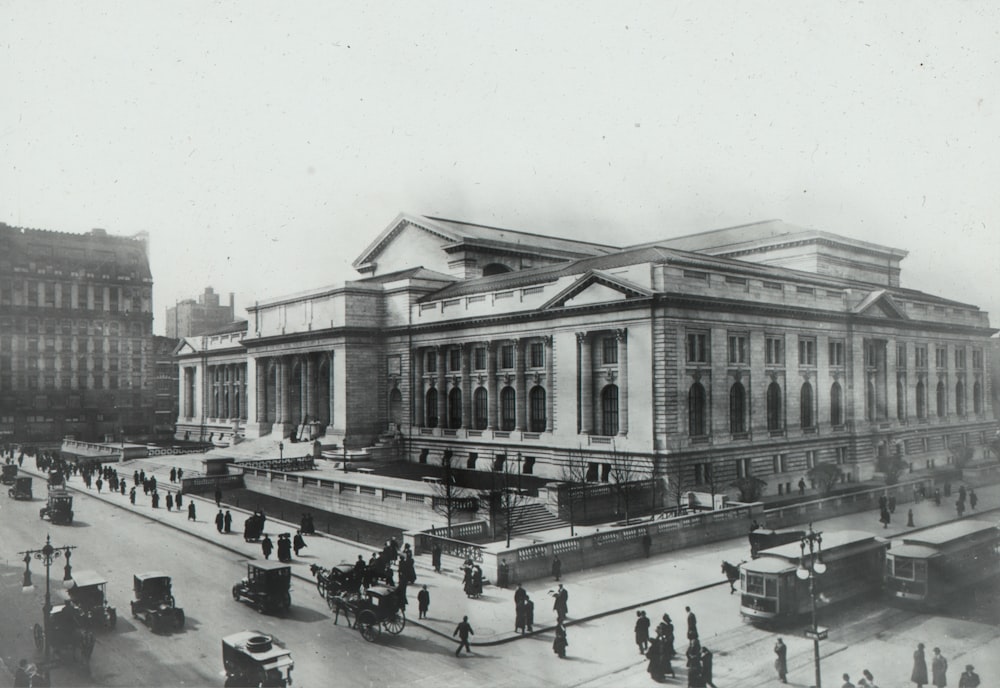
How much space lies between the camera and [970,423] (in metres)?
65.4

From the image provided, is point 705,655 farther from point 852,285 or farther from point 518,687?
point 852,285

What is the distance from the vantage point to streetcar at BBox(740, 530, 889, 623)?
23.1 metres

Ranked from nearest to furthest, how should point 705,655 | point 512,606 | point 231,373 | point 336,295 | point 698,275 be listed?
point 705,655
point 512,606
point 698,275
point 336,295
point 231,373

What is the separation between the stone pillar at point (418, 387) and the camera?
60656 millimetres

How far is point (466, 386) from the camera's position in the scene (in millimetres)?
56125

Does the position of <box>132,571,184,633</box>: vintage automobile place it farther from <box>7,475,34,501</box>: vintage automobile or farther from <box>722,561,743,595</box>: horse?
<box>7,475,34,501</box>: vintage automobile

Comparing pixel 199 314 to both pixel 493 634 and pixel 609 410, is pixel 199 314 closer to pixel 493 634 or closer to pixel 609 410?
pixel 609 410

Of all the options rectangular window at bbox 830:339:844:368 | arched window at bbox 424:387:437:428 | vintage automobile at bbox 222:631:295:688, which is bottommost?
vintage automobile at bbox 222:631:295:688

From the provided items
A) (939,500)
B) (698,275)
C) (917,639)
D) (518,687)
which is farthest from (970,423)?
(518,687)

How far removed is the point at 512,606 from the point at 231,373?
225 feet

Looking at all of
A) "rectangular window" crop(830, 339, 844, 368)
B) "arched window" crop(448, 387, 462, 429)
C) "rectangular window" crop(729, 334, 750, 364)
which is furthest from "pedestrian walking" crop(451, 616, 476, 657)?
"rectangular window" crop(830, 339, 844, 368)

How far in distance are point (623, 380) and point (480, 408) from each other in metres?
14.2

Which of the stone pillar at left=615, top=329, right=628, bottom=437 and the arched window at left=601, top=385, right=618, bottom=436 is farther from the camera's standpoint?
the arched window at left=601, top=385, right=618, bottom=436

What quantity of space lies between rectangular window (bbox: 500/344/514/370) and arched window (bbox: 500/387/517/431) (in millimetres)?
1506
